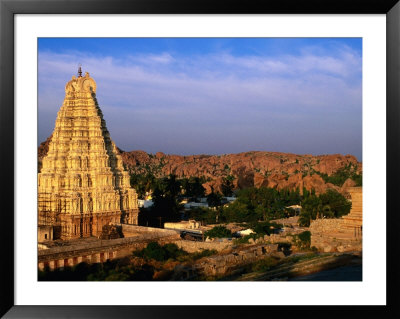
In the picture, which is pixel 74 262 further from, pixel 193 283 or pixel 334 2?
pixel 334 2

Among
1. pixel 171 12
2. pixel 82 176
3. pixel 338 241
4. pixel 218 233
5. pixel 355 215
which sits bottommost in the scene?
pixel 218 233

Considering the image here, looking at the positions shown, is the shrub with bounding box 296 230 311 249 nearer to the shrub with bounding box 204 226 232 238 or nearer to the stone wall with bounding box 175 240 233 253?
the stone wall with bounding box 175 240 233 253

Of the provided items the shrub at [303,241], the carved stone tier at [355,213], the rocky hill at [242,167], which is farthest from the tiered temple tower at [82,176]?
the rocky hill at [242,167]

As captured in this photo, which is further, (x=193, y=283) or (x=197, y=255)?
(x=197, y=255)

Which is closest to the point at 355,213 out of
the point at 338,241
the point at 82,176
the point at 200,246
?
the point at 338,241

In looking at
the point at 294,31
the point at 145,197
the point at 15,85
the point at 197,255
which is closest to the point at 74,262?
the point at 197,255

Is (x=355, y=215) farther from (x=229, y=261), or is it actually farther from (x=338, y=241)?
(x=229, y=261)
